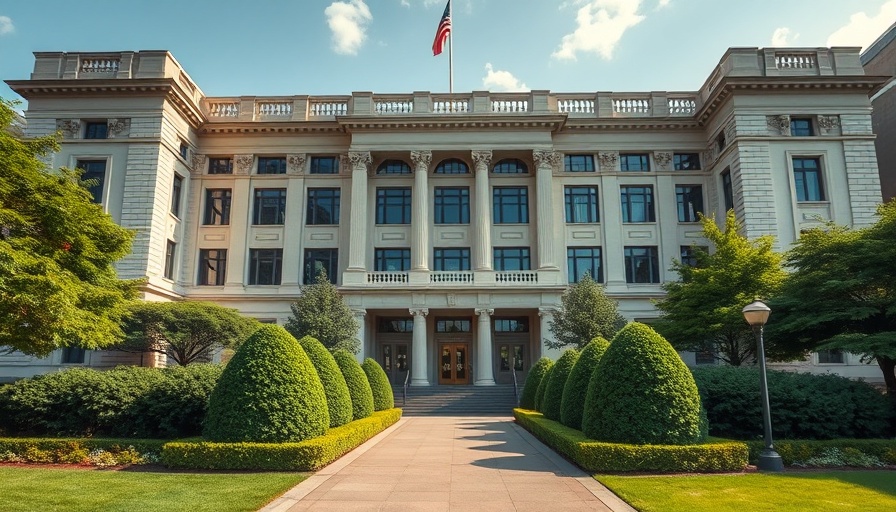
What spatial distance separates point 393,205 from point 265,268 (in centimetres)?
905

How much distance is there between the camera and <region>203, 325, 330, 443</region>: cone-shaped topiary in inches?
461

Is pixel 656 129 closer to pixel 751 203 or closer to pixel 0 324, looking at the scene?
pixel 751 203

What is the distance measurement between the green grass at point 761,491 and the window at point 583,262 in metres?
25.4

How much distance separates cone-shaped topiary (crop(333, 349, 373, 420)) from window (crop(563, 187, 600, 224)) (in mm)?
22144

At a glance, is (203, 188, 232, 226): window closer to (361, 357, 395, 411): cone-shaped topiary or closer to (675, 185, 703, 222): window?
(361, 357, 395, 411): cone-shaped topiary

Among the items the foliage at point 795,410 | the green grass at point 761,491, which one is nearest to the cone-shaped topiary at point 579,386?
the foliage at point 795,410

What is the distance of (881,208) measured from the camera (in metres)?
18.9

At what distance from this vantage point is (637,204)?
1479 inches

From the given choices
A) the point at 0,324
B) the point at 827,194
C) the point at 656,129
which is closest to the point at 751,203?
the point at 827,194

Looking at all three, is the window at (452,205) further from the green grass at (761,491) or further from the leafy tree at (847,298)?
the green grass at (761,491)

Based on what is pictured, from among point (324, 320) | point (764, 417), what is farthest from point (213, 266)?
point (764, 417)

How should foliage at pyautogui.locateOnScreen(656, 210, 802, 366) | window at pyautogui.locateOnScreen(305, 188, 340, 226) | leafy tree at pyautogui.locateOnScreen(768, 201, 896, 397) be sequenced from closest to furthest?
leafy tree at pyautogui.locateOnScreen(768, 201, 896, 397) < foliage at pyautogui.locateOnScreen(656, 210, 802, 366) < window at pyautogui.locateOnScreen(305, 188, 340, 226)

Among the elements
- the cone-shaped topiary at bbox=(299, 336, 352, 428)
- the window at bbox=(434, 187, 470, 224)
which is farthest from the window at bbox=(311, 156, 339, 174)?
the cone-shaped topiary at bbox=(299, 336, 352, 428)

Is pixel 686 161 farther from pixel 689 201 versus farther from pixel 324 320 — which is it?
pixel 324 320
